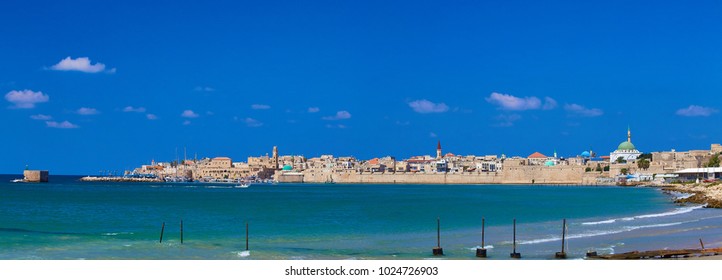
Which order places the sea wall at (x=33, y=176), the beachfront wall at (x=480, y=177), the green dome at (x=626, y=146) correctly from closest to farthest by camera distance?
the sea wall at (x=33, y=176) → the beachfront wall at (x=480, y=177) → the green dome at (x=626, y=146)

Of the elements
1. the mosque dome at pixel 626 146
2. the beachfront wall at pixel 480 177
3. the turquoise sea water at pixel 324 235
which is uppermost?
the mosque dome at pixel 626 146

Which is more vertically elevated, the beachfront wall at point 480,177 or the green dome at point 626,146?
the green dome at point 626,146

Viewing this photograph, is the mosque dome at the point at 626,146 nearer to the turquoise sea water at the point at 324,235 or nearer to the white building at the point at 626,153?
the white building at the point at 626,153

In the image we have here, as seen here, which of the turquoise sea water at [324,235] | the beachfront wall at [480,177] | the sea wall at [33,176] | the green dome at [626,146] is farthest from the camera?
the green dome at [626,146]

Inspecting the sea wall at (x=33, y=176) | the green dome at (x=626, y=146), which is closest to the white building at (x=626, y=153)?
the green dome at (x=626, y=146)

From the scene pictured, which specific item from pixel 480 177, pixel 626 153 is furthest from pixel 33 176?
pixel 626 153

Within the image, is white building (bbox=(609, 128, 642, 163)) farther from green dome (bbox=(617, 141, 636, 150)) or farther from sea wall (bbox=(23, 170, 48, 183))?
sea wall (bbox=(23, 170, 48, 183))

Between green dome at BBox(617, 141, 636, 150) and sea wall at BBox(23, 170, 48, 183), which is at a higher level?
green dome at BBox(617, 141, 636, 150)

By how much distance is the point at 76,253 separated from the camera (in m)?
14.1

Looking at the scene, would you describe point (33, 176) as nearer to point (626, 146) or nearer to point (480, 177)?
point (480, 177)

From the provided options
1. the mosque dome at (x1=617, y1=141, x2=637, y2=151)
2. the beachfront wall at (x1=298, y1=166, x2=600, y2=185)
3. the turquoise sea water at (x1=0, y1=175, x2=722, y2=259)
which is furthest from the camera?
the mosque dome at (x1=617, y1=141, x2=637, y2=151)

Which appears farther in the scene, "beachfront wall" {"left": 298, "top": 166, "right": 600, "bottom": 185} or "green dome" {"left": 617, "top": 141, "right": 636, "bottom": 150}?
"green dome" {"left": 617, "top": 141, "right": 636, "bottom": 150}

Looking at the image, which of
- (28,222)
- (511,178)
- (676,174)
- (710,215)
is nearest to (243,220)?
(28,222)

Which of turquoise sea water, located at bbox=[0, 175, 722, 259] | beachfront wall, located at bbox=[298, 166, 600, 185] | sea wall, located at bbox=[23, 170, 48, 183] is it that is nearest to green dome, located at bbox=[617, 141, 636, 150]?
beachfront wall, located at bbox=[298, 166, 600, 185]
